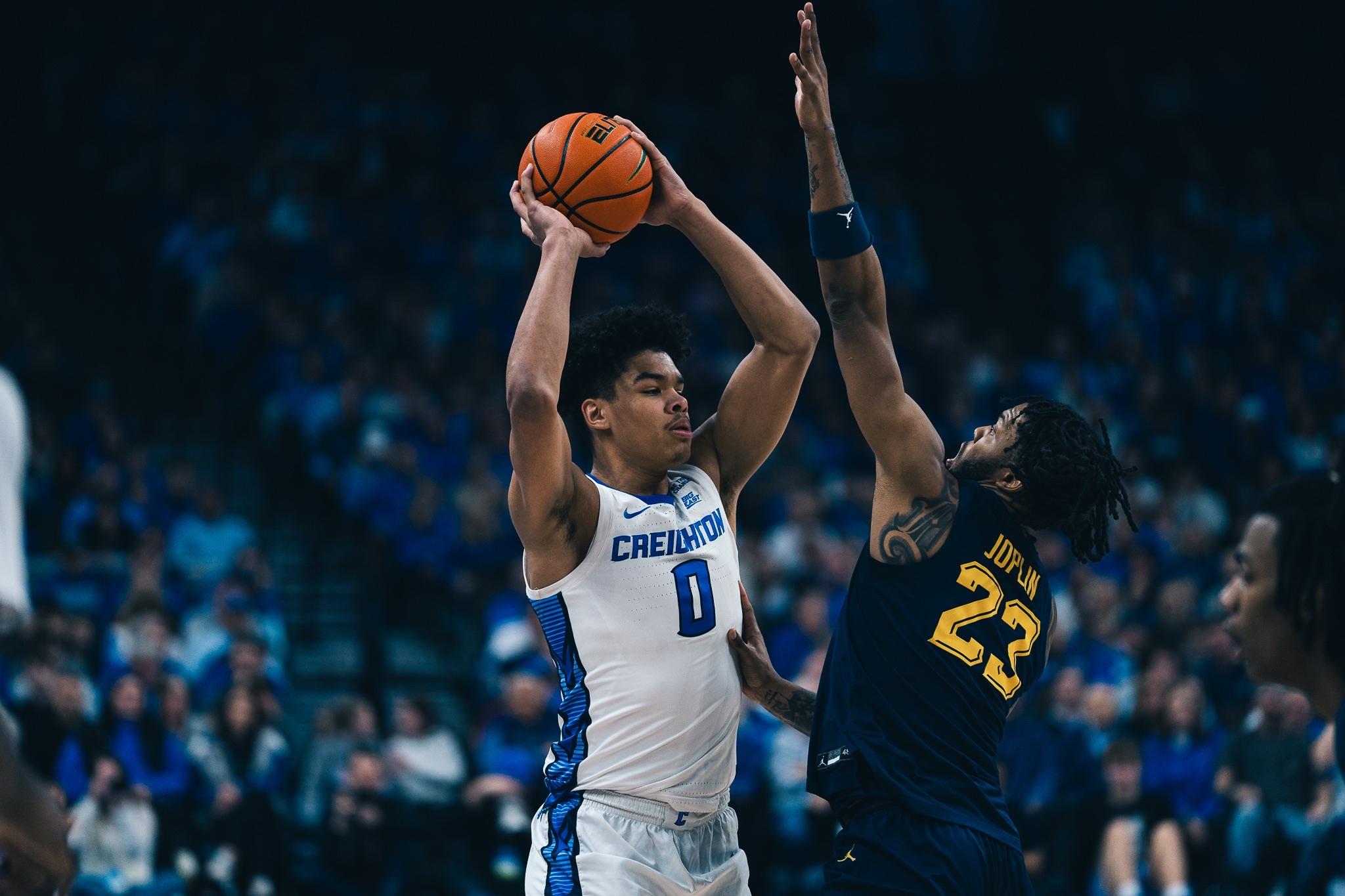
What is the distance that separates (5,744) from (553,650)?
163 cm

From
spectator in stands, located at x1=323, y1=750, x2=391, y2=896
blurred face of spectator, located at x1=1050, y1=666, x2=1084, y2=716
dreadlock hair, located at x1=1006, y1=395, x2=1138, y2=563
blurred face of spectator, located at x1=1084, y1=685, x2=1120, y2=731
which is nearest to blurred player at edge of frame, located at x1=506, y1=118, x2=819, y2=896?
dreadlock hair, located at x1=1006, y1=395, x2=1138, y2=563

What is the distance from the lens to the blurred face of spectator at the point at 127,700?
887 cm

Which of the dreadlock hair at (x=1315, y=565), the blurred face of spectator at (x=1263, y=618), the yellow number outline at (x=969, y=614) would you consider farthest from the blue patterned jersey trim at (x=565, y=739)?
the dreadlock hair at (x=1315, y=565)

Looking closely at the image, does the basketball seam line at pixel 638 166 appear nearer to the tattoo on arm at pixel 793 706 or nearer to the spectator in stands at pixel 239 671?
the tattoo on arm at pixel 793 706

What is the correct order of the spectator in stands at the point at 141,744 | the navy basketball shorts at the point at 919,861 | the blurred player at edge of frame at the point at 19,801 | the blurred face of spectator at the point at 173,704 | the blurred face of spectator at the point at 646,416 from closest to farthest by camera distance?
the blurred player at edge of frame at the point at 19,801, the navy basketball shorts at the point at 919,861, the blurred face of spectator at the point at 646,416, the spectator in stands at the point at 141,744, the blurred face of spectator at the point at 173,704

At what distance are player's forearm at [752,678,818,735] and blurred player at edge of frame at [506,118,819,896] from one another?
0.14 metres

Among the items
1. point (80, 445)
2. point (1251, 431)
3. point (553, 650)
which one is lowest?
point (553, 650)

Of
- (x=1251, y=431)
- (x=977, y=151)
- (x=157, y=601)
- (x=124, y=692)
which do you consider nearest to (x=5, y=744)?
(x=124, y=692)

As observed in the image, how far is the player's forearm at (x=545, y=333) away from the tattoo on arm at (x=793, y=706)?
1.21 m

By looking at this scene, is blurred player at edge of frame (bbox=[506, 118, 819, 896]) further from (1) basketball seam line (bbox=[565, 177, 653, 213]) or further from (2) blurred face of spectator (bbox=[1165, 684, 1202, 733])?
(2) blurred face of spectator (bbox=[1165, 684, 1202, 733])

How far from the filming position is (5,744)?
3.20 m

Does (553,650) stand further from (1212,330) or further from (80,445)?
(1212,330)

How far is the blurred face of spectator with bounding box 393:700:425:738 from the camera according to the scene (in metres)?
9.33

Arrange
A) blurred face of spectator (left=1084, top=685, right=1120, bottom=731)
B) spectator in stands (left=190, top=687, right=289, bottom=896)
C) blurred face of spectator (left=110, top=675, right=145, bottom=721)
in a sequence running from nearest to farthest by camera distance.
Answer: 1. spectator in stands (left=190, top=687, right=289, bottom=896)
2. blurred face of spectator (left=110, top=675, right=145, bottom=721)
3. blurred face of spectator (left=1084, top=685, right=1120, bottom=731)
